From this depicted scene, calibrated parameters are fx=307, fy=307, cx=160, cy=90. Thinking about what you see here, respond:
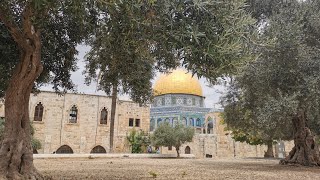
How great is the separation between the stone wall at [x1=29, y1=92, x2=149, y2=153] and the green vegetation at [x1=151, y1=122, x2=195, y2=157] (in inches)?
338

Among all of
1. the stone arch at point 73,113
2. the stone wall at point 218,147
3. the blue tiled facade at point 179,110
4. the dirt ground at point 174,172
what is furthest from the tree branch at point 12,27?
the blue tiled facade at point 179,110

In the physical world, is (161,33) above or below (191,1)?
below

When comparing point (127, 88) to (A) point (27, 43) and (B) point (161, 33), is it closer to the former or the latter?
(A) point (27, 43)

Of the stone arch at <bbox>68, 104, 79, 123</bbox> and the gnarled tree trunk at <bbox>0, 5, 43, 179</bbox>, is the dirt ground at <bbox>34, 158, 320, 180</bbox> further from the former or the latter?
the stone arch at <bbox>68, 104, 79, 123</bbox>

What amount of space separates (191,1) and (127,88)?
6.35 metres

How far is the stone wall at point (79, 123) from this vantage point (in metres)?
36.5

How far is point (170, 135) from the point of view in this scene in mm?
31656

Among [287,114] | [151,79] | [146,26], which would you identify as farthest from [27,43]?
[287,114]

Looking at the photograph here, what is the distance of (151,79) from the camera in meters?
12.6

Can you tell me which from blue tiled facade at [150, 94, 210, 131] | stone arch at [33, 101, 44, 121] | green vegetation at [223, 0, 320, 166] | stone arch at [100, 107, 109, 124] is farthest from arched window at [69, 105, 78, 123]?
green vegetation at [223, 0, 320, 166]

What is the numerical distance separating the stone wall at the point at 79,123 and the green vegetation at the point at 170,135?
8.59 m

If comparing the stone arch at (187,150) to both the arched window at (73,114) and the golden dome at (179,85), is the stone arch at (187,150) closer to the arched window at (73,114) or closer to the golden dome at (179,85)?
the golden dome at (179,85)

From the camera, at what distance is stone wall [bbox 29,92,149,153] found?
120 feet

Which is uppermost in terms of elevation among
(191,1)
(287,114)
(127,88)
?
(191,1)
